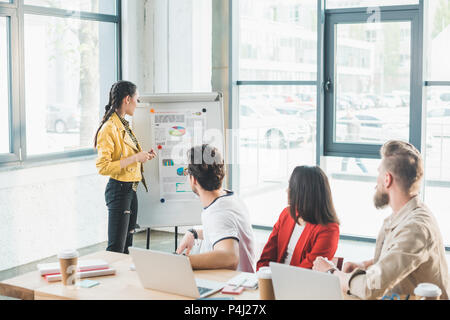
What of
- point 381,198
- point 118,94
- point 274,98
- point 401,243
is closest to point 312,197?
point 381,198

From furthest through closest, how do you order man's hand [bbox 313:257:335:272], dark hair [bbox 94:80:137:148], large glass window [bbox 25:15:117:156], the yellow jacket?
large glass window [bbox 25:15:117:156] → dark hair [bbox 94:80:137:148] → the yellow jacket → man's hand [bbox 313:257:335:272]

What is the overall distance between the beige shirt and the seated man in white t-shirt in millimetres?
584

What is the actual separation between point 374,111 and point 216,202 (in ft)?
10.7

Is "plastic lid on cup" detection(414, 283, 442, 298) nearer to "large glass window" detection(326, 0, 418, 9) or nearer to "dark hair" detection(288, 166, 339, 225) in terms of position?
"dark hair" detection(288, 166, 339, 225)

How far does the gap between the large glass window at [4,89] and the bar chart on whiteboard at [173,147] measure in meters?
1.21

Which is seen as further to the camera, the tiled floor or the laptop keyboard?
the tiled floor

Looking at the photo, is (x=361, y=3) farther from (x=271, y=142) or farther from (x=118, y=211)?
(x=118, y=211)

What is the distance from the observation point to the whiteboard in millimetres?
4590

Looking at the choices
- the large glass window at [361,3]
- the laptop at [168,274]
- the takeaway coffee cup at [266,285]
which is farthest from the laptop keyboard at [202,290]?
the large glass window at [361,3]

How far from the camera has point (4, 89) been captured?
470 centimetres

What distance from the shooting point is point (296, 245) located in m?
2.65

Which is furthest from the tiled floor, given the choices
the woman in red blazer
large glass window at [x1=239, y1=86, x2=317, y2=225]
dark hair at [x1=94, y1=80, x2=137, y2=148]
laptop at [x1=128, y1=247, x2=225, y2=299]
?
laptop at [x1=128, y1=247, x2=225, y2=299]

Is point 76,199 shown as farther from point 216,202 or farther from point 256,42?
point 216,202
